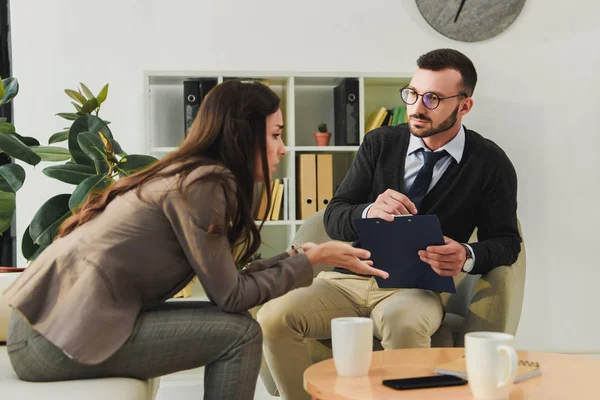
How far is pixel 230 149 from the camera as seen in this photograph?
69.1 inches

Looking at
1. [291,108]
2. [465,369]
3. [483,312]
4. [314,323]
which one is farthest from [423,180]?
[291,108]

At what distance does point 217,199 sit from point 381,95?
2.35 m

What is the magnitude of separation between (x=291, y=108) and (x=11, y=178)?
1324 millimetres

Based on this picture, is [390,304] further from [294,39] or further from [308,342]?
[294,39]

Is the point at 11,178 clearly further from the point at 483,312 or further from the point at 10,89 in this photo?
the point at 483,312

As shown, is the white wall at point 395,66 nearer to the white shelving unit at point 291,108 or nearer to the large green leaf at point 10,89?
the white shelving unit at point 291,108

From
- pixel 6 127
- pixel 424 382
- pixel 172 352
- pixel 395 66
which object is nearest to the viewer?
pixel 424 382

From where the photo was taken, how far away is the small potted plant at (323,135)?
368cm

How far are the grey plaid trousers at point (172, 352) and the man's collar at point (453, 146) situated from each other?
109 cm

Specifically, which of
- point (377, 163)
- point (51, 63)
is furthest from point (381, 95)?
point (51, 63)

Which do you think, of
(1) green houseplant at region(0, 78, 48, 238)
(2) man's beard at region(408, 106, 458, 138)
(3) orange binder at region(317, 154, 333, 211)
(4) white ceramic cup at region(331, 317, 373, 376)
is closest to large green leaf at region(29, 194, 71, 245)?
(1) green houseplant at region(0, 78, 48, 238)

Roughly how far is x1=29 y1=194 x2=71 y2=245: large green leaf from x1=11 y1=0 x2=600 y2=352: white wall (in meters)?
0.78

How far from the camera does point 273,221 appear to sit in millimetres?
3562

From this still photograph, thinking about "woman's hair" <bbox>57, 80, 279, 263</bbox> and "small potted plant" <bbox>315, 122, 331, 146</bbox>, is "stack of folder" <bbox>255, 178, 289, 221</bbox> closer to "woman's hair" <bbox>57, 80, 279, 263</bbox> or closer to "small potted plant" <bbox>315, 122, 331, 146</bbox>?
"small potted plant" <bbox>315, 122, 331, 146</bbox>
